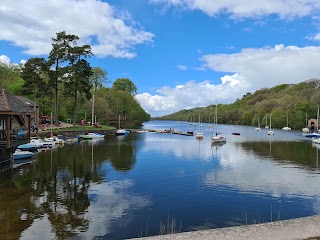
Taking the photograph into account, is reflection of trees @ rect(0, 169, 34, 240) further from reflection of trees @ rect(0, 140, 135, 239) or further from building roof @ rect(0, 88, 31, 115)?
building roof @ rect(0, 88, 31, 115)

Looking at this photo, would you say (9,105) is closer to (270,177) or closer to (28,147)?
(28,147)

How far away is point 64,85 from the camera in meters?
72.0

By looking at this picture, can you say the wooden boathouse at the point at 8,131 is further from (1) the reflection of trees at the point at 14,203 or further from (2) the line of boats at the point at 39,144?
(2) the line of boats at the point at 39,144

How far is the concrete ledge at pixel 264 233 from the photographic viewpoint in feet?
23.7

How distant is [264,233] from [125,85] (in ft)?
442

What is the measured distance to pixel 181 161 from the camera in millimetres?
37969

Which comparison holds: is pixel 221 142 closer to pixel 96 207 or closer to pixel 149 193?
pixel 149 193

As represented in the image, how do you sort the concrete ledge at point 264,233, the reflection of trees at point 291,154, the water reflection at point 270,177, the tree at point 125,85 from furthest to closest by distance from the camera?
the tree at point 125,85 → the reflection of trees at point 291,154 → the water reflection at point 270,177 → the concrete ledge at point 264,233

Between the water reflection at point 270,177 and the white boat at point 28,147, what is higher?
the white boat at point 28,147

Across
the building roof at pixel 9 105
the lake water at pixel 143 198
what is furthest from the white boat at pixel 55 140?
the building roof at pixel 9 105

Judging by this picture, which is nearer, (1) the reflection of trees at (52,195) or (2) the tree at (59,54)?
(1) the reflection of trees at (52,195)

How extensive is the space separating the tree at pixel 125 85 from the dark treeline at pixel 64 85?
61.9 feet

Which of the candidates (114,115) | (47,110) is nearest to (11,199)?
(47,110)

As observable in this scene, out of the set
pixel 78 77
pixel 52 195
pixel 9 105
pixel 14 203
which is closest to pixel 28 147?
pixel 9 105
